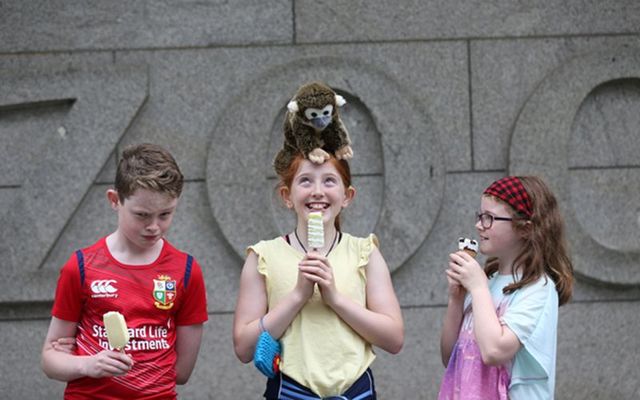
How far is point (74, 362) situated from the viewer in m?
3.77

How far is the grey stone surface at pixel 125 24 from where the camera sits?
6441 millimetres

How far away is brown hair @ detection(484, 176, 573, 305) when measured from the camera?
3975mm

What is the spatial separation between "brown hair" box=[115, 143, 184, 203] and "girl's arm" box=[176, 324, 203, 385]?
0.56 m

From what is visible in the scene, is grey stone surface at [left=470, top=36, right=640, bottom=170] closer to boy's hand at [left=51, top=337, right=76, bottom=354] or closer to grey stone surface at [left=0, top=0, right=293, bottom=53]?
grey stone surface at [left=0, top=0, right=293, bottom=53]

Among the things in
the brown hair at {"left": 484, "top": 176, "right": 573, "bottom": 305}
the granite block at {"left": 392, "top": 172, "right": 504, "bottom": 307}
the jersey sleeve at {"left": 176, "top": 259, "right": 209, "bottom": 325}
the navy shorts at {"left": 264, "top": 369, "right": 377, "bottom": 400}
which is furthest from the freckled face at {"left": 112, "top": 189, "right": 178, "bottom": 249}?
the granite block at {"left": 392, "top": 172, "right": 504, "bottom": 307}

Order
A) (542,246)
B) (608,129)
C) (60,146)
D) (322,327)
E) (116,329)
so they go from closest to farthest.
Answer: (116,329) → (322,327) → (542,246) → (60,146) → (608,129)

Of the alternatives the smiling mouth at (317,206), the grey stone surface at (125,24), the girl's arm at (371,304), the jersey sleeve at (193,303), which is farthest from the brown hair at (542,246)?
the grey stone surface at (125,24)

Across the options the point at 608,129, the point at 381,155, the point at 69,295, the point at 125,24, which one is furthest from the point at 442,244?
the point at 69,295

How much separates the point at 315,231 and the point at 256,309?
42 cm

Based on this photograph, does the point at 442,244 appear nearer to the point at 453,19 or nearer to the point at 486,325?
the point at 453,19

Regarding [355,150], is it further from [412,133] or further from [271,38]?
[271,38]

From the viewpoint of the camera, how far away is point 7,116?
6.45 m

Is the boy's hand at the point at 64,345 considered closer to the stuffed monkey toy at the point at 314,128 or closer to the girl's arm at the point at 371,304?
the girl's arm at the point at 371,304

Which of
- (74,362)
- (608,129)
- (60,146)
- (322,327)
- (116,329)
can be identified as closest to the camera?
(116,329)
